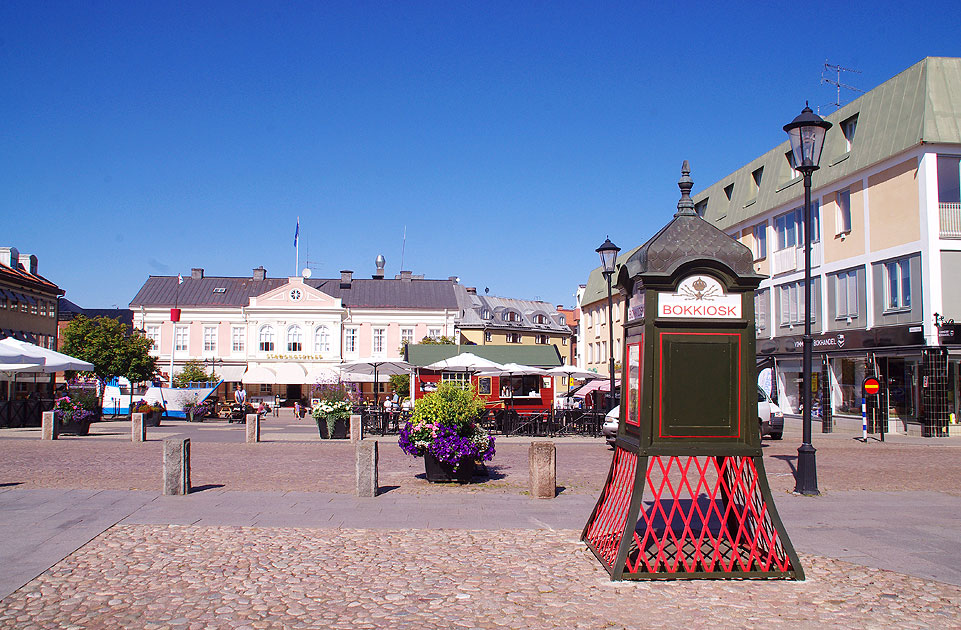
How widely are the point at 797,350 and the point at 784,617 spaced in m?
29.4

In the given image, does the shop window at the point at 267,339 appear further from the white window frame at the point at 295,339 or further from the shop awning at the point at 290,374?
the shop awning at the point at 290,374

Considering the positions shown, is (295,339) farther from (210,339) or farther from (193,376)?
(193,376)

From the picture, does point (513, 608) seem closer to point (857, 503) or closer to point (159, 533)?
point (159, 533)

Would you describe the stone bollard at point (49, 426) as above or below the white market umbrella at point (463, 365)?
below

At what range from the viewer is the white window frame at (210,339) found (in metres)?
63.5

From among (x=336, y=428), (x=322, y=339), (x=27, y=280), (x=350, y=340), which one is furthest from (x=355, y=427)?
(x=350, y=340)

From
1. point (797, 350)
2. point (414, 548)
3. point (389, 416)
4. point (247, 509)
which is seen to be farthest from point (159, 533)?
point (797, 350)

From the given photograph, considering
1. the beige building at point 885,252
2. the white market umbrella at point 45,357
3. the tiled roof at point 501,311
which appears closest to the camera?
the white market umbrella at point 45,357

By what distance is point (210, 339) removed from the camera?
63625 millimetres

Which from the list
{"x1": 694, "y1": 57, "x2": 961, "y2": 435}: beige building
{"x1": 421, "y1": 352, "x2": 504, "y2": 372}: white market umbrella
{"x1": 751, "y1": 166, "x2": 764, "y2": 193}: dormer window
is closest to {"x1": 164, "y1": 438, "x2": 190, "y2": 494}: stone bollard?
{"x1": 421, "y1": 352, "x2": 504, "y2": 372}: white market umbrella

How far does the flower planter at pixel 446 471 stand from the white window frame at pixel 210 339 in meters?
54.6

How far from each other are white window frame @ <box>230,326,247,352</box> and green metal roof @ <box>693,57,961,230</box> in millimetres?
42179

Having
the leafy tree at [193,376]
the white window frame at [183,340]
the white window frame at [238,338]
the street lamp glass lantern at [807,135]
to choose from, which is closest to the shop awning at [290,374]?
the leafy tree at [193,376]

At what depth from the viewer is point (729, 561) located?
698 centimetres
